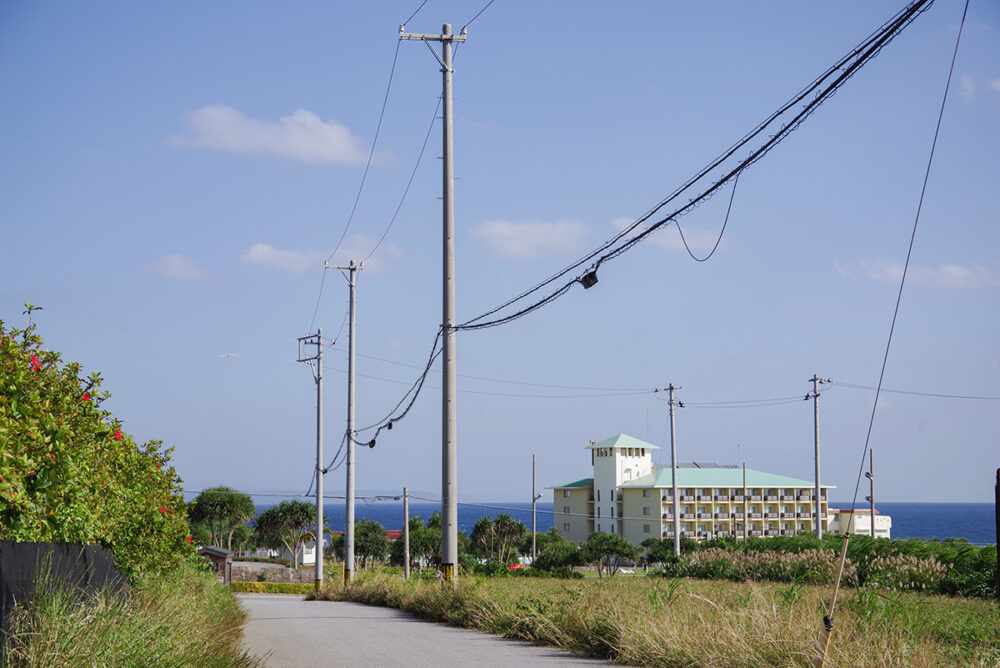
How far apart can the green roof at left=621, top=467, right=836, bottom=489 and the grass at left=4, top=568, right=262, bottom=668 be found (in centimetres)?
9377

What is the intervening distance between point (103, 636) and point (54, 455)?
5.71 feet

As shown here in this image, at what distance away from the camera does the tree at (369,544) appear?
95.5 metres

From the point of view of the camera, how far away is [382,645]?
15297mm

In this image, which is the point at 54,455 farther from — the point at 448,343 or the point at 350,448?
the point at 350,448

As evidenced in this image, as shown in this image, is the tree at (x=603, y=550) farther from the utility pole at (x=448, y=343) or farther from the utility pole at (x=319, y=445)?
the utility pole at (x=448, y=343)

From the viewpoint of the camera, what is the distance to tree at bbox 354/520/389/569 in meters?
95.5

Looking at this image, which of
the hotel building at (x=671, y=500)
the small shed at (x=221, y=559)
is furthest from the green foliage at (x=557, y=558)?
the hotel building at (x=671, y=500)

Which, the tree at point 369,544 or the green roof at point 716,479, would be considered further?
the green roof at point 716,479

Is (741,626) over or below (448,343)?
below

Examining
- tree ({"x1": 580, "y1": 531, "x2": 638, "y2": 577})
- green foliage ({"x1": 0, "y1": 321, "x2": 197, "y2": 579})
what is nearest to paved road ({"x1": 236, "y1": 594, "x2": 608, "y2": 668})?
green foliage ({"x1": 0, "y1": 321, "x2": 197, "y2": 579})

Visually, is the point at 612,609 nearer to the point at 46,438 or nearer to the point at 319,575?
the point at 46,438

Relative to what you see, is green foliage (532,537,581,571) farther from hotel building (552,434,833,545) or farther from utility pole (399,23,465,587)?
utility pole (399,23,465,587)

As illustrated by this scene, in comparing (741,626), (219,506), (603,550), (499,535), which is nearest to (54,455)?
(741,626)

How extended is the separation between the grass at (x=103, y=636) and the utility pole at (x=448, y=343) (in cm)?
823
